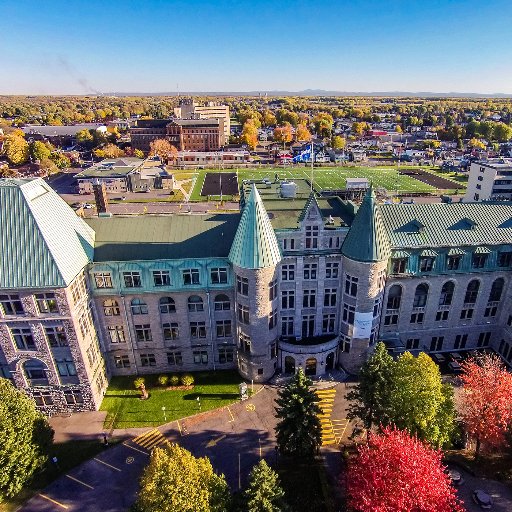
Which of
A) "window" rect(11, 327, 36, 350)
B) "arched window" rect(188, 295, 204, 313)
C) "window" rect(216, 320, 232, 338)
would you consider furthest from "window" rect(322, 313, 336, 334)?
"window" rect(11, 327, 36, 350)

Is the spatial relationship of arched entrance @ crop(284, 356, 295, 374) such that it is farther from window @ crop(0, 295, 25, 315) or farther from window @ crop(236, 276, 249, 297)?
window @ crop(0, 295, 25, 315)

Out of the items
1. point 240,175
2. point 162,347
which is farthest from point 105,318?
point 240,175

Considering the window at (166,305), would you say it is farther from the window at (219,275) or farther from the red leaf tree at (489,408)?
the red leaf tree at (489,408)

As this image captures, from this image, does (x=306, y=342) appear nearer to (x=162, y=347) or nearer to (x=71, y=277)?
(x=162, y=347)

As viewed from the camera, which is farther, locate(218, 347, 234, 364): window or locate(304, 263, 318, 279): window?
locate(218, 347, 234, 364): window

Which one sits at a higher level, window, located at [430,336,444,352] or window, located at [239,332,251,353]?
window, located at [239,332,251,353]

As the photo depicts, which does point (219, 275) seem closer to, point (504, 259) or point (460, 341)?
point (460, 341)

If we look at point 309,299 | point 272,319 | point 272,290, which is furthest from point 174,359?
point 309,299
